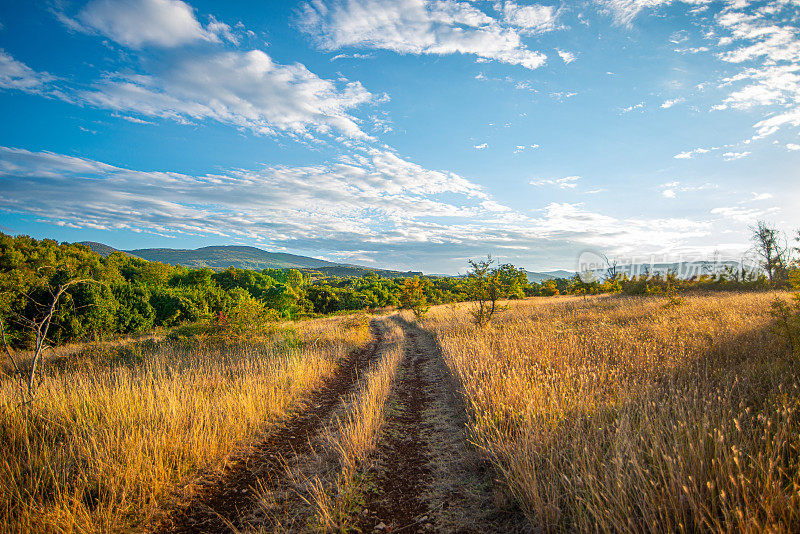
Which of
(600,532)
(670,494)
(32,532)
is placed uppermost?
(670,494)

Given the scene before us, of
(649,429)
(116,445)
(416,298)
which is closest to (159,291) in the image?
(416,298)

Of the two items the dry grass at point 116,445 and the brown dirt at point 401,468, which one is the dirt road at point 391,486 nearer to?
the brown dirt at point 401,468

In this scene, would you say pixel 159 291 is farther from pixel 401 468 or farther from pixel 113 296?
pixel 401 468

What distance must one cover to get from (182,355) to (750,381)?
15.5 metres

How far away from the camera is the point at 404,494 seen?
3.86 metres

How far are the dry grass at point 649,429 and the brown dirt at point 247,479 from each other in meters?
3.13

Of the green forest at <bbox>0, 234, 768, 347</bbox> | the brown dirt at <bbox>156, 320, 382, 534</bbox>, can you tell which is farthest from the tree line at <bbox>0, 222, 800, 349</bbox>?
the brown dirt at <bbox>156, 320, 382, 534</bbox>

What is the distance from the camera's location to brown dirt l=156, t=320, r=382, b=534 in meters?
3.41

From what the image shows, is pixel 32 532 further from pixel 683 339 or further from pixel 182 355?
pixel 683 339

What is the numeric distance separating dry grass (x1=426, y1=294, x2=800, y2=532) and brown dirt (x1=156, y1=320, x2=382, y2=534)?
3134 millimetres

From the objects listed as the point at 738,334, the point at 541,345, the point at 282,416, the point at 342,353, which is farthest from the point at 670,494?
the point at 342,353

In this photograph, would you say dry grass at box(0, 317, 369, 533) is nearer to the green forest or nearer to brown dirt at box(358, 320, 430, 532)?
the green forest

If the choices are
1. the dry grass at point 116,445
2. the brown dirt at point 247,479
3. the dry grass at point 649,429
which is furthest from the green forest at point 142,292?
the dry grass at point 649,429

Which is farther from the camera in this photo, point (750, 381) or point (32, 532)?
point (750, 381)
